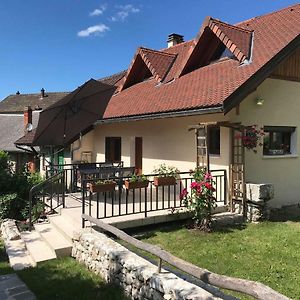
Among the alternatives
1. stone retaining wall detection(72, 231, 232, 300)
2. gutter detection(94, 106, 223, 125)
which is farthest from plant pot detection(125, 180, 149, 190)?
gutter detection(94, 106, 223, 125)

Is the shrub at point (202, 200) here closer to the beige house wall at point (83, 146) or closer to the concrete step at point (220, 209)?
the concrete step at point (220, 209)

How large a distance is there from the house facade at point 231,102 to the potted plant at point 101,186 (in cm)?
288

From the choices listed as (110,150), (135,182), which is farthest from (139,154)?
(135,182)

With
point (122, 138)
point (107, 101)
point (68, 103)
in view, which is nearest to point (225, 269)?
point (122, 138)

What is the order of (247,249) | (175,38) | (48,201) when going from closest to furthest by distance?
(247,249), (48,201), (175,38)

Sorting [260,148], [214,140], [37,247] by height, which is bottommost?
[37,247]

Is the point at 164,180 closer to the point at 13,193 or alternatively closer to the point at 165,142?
the point at 165,142

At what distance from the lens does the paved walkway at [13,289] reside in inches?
212

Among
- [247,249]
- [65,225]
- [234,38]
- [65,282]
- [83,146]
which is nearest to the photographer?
[65,282]

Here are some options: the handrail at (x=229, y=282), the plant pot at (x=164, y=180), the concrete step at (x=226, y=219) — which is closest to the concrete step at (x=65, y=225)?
the plant pot at (x=164, y=180)

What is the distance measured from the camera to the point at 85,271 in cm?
635

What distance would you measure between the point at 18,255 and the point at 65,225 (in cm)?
122

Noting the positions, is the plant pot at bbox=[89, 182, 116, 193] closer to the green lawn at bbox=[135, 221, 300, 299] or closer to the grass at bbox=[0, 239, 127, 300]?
the green lawn at bbox=[135, 221, 300, 299]

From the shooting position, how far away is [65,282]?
5.81 metres
